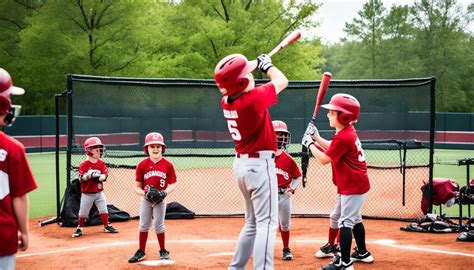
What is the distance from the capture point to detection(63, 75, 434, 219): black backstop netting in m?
11.2

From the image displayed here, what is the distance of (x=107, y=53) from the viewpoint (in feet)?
96.5

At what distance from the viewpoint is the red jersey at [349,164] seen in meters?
6.89

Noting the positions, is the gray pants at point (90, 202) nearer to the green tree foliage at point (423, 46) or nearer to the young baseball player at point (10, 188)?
the young baseball player at point (10, 188)

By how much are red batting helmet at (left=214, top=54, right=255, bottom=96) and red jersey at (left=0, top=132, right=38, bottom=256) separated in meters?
2.08

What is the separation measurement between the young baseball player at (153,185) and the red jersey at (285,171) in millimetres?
1377

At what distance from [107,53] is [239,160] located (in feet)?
81.2

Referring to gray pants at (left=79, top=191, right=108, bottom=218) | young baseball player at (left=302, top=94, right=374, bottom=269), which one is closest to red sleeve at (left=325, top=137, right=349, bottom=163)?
young baseball player at (left=302, top=94, right=374, bottom=269)

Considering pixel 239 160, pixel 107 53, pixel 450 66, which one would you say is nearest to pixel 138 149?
pixel 239 160

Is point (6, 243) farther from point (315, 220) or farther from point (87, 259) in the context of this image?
point (315, 220)

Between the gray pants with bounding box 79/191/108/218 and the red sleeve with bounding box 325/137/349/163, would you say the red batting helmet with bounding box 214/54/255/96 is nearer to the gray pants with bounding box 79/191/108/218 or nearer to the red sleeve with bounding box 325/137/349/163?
the red sleeve with bounding box 325/137/349/163

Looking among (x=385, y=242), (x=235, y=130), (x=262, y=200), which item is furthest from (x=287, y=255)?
(x=235, y=130)

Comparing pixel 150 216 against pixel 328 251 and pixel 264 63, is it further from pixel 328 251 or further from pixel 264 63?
pixel 264 63

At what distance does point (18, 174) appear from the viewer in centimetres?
395

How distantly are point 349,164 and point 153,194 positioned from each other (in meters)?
2.47
